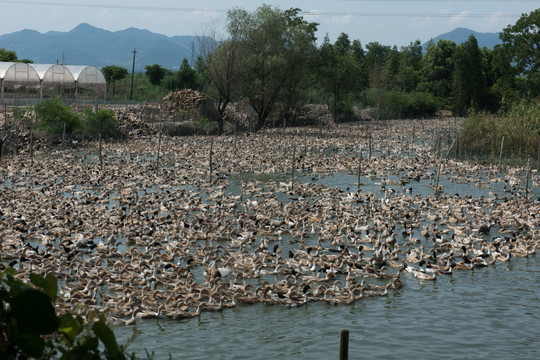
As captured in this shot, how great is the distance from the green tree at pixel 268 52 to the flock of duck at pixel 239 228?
15.9m

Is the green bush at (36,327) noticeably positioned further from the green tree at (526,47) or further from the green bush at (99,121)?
the green tree at (526,47)

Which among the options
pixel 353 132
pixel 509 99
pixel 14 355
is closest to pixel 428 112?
pixel 509 99

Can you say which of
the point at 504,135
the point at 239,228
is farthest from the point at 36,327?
the point at 504,135

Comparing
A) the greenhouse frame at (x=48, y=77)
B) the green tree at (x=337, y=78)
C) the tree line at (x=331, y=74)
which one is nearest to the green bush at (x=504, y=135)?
the tree line at (x=331, y=74)

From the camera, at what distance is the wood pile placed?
4622 cm

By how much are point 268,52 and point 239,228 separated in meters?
30.6

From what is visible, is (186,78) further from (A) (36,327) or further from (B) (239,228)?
(A) (36,327)

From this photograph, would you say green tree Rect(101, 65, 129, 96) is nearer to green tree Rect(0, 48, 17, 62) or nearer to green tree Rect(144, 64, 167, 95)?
green tree Rect(144, 64, 167, 95)

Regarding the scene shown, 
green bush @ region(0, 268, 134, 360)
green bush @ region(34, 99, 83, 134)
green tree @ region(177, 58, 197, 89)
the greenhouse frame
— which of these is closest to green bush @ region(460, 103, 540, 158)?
green bush @ region(34, 99, 83, 134)

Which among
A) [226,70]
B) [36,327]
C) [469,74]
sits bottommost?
[36,327]

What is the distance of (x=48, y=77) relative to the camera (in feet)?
164

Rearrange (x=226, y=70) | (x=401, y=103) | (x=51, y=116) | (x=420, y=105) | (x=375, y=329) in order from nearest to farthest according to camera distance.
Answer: (x=375, y=329), (x=51, y=116), (x=226, y=70), (x=401, y=103), (x=420, y=105)

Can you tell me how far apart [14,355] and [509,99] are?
65.4 m

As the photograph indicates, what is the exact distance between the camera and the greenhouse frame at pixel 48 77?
4709 centimetres
